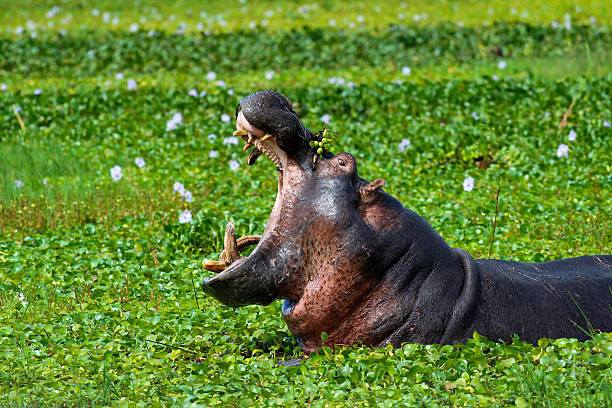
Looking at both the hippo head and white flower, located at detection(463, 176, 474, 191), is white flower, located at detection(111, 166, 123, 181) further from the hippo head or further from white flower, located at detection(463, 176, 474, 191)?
the hippo head

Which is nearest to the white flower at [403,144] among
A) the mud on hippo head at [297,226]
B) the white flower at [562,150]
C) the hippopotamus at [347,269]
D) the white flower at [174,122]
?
the white flower at [562,150]

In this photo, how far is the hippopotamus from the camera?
3.44m

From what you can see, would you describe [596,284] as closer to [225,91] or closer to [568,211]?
[568,211]

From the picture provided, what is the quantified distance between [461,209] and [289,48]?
18.4ft

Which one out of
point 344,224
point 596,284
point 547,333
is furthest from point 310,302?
point 596,284

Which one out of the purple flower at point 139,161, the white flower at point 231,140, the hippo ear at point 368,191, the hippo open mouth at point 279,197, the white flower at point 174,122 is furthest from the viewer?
the white flower at point 174,122

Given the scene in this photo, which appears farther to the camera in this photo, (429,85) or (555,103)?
(429,85)

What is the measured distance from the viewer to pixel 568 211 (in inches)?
248

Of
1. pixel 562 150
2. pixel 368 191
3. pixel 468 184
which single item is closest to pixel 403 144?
pixel 468 184

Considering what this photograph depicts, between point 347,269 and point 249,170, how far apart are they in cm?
406

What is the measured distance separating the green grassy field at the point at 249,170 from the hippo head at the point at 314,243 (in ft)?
0.68

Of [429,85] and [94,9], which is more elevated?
[94,9]

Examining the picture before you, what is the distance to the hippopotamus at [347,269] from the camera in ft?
11.3

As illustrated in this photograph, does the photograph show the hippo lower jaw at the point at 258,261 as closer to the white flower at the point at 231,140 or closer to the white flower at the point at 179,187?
the white flower at the point at 179,187
